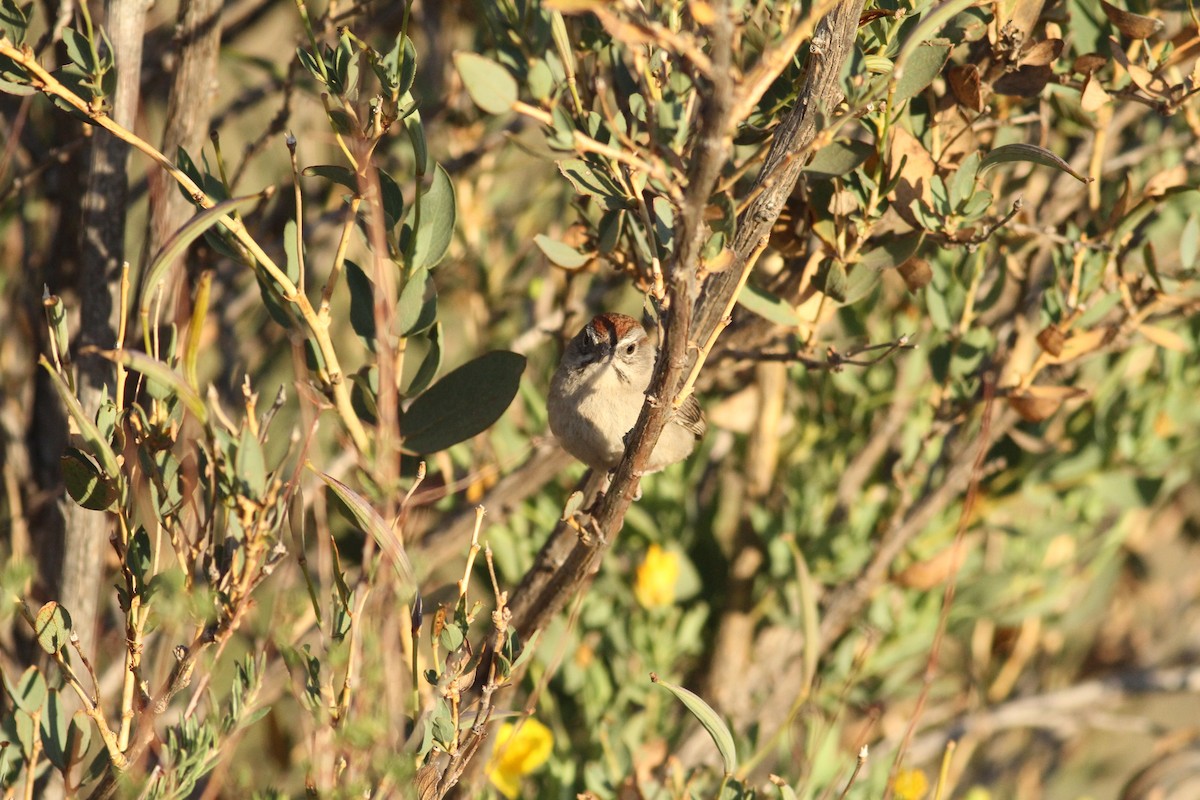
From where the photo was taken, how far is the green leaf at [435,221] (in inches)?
76.9

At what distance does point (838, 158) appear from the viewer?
196cm

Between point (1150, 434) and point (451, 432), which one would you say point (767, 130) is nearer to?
point (451, 432)

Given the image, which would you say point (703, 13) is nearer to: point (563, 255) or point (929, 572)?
point (563, 255)

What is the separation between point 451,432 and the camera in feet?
6.94

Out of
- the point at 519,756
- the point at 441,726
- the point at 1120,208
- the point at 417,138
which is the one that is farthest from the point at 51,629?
the point at 1120,208

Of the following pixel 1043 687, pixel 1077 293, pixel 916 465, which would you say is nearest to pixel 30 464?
pixel 916 465

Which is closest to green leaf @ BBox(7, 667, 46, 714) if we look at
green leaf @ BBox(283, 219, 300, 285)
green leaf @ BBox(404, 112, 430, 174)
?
green leaf @ BBox(283, 219, 300, 285)

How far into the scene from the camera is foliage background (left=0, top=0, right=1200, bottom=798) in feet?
5.75

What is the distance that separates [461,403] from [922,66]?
3.21 ft

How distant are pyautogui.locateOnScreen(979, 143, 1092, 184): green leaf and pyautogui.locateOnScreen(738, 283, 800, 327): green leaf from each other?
43 cm

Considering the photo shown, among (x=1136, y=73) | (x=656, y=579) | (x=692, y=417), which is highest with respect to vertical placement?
(x=1136, y=73)

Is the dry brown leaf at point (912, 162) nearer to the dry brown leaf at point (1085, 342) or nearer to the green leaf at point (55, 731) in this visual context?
the dry brown leaf at point (1085, 342)

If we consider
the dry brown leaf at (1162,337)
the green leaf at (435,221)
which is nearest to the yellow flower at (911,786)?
the dry brown leaf at (1162,337)

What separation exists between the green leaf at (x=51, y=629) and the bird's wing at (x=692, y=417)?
1.58 meters
